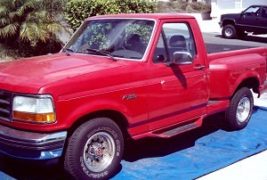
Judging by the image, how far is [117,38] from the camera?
220 inches

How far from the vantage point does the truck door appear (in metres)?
5.35

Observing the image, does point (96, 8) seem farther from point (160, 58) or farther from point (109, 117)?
point (109, 117)

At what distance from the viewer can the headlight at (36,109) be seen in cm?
435

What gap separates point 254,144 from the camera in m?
6.41

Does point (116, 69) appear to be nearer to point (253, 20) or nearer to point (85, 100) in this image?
point (85, 100)

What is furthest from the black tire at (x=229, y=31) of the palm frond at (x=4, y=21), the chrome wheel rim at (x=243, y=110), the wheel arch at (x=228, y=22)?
the chrome wheel rim at (x=243, y=110)

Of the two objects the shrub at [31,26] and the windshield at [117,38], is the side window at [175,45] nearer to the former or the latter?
the windshield at [117,38]

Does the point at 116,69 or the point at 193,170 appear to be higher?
the point at 116,69

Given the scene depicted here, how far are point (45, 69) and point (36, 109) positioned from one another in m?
0.68

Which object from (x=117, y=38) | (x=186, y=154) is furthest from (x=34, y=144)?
(x=186, y=154)

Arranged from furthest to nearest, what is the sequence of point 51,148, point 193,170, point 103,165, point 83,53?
point 83,53 < point 193,170 < point 103,165 < point 51,148

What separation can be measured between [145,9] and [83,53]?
6.59m

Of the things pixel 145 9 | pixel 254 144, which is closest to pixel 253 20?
pixel 145 9

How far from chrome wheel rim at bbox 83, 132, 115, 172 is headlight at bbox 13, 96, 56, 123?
0.57 meters
